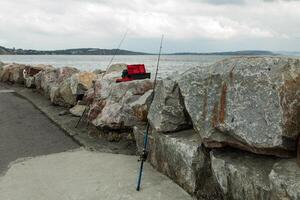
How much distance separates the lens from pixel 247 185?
4.58 m

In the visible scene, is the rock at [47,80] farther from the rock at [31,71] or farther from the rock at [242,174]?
the rock at [242,174]

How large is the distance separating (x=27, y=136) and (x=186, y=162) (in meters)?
5.03

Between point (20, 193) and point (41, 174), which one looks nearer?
point (20, 193)

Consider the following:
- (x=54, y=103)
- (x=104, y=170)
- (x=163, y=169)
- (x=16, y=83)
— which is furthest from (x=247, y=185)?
(x=16, y=83)

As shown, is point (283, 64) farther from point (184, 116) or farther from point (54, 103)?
point (54, 103)

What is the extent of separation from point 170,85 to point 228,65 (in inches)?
57.5

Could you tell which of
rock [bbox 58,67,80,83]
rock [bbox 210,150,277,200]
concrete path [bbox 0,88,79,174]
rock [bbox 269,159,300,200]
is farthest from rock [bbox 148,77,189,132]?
rock [bbox 58,67,80,83]

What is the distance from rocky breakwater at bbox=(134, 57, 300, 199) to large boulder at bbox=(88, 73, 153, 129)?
7.49ft

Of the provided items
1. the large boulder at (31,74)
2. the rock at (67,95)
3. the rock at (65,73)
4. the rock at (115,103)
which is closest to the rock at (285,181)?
the rock at (115,103)

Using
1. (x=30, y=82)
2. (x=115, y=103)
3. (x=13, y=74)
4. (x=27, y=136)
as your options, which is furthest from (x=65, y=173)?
(x=13, y=74)

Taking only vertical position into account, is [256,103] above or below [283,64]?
below

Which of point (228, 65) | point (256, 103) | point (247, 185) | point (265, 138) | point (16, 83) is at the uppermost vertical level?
point (228, 65)

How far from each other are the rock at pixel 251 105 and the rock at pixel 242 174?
0.16 m

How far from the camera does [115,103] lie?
30.0ft
